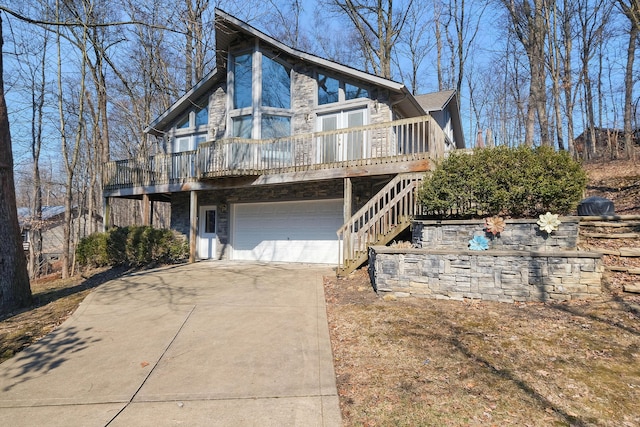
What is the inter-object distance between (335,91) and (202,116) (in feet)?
19.1

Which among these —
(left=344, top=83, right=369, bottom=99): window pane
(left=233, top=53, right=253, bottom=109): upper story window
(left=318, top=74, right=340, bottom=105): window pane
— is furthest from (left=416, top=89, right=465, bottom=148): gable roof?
(left=233, top=53, right=253, bottom=109): upper story window

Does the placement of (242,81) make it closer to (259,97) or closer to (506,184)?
(259,97)

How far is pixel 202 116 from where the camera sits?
13.6 meters

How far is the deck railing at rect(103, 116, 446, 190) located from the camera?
875 cm

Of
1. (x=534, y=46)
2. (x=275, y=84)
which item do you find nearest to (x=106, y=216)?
(x=275, y=84)

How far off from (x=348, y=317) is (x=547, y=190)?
13.5ft

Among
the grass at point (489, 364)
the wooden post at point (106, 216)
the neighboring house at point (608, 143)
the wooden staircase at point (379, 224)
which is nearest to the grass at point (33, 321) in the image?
the grass at point (489, 364)

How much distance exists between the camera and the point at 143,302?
624 centimetres

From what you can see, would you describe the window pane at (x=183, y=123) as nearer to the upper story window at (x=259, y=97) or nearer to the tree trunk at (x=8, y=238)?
the upper story window at (x=259, y=97)

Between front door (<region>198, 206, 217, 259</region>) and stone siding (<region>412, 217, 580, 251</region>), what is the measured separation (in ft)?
29.1

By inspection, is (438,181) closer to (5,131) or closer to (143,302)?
(143,302)

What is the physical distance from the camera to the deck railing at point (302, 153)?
8750 millimetres

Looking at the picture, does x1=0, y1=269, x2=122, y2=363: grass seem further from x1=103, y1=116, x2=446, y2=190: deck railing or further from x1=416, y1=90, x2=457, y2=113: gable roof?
x1=416, y1=90, x2=457, y2=113: gable roof

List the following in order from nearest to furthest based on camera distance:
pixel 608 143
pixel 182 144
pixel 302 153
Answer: pixel 302 153
pixel 182 144
pixel 608 143
